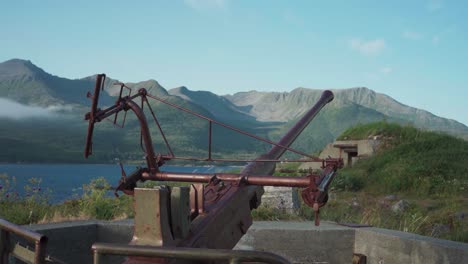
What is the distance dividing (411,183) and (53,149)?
181953mm

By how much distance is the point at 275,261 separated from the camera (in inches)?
87.0

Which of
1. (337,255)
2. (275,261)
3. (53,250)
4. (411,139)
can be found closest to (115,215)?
(53,250)

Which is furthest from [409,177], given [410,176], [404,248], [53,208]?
[404,248]

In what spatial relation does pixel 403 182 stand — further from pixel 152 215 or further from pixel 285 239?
pixel 152 215

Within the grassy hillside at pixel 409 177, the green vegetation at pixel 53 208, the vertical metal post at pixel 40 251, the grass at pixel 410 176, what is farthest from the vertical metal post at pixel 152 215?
the grass at pixel 410 176

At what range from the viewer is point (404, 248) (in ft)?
15.5

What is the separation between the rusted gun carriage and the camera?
2.20m

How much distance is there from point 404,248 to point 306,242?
3.32ft

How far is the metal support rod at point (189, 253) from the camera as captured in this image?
7.06ft

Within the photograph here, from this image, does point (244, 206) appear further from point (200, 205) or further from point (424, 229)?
point (424, 229)

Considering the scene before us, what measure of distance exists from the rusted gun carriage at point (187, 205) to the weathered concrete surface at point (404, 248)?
1.42 metres

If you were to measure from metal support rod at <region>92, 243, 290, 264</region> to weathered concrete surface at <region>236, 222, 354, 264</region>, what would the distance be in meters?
3.16

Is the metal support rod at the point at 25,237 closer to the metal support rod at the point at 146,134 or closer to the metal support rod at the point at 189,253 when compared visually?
the metal support rod at the point at 189,253

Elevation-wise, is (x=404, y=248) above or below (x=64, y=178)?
above
